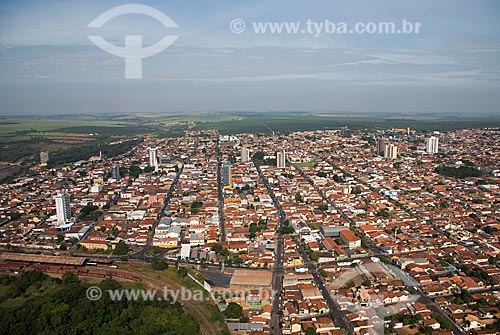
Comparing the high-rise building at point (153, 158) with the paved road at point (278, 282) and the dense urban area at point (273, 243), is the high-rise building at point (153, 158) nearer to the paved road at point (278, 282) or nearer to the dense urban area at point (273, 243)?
the dense urban area at point (273, 243)

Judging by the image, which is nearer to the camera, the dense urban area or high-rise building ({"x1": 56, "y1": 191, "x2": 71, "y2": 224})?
the dense urban area

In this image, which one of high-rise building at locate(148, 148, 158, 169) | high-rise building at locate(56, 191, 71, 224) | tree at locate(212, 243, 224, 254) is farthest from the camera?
high-rise building at locate(148, 148, 158, 169)

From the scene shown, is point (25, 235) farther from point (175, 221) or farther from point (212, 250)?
point (212, 250)

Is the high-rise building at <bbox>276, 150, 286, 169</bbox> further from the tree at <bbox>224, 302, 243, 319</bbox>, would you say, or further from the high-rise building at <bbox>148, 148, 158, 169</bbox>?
the tree at <bbox>224, 302, 243, 319</bbox>

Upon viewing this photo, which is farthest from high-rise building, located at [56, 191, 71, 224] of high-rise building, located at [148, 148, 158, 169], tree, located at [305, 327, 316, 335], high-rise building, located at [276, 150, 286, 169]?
high-rise building, located at [276, 150, 286, 169]

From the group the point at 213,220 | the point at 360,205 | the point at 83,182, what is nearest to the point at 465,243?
the point at 360,205

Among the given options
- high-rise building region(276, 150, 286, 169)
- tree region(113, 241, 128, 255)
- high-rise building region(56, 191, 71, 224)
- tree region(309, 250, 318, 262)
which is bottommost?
tree region(113, 241, 128, 255)
